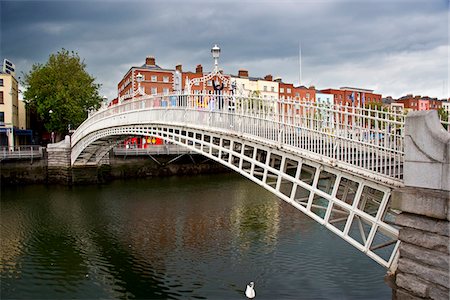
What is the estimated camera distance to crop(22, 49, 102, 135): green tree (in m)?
34.0

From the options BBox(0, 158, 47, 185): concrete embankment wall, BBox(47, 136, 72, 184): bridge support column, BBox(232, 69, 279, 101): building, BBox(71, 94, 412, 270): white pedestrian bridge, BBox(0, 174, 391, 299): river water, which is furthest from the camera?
BBox(232, 69, 279, 101): building

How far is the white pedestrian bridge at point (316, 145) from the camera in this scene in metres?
7.45

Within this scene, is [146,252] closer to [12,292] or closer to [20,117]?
[12,292]

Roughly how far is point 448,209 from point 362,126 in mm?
2612

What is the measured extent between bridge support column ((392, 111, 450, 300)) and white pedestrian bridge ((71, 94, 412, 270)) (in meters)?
0.65

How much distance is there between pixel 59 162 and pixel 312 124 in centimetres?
2420

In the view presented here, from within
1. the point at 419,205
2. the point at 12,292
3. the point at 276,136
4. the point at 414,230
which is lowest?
the point at 12,292

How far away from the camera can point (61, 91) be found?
3394cm

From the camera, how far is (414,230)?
20.6 ft

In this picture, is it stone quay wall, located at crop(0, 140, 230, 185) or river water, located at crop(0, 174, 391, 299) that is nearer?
river water, located at crop(0, 174, 391, 299)

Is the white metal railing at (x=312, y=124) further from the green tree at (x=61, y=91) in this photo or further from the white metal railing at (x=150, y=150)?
the green tree at (x=61, y=91)

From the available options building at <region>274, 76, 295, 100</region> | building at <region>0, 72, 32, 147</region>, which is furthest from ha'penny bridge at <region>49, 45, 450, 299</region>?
building at <region>274, 76, 295, 100</region>

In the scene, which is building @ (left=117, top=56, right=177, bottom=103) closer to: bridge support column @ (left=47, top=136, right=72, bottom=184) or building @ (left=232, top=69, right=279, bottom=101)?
building @ (left=232, top=69, right=279, bottom=101)

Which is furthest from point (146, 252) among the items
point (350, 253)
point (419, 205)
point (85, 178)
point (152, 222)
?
point (85, 178)
